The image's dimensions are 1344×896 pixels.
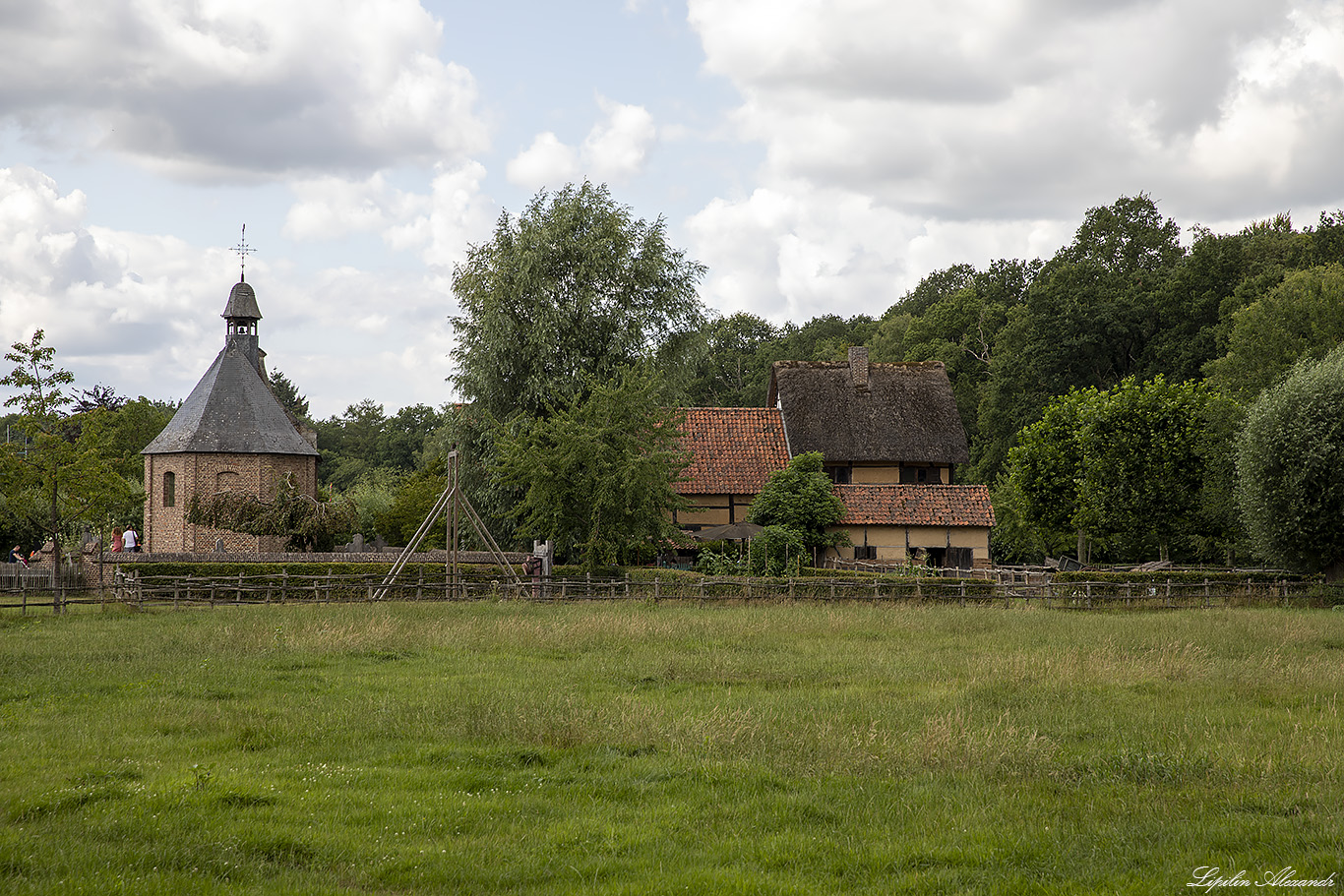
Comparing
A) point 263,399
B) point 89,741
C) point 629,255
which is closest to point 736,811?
point 89,741

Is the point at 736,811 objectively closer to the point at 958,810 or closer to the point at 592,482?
the point at 958,810

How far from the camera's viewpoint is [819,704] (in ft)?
38.9

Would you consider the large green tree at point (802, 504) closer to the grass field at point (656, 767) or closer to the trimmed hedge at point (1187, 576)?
the trimmed hedge at point (1187, 576)

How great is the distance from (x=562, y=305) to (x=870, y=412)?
13514mm

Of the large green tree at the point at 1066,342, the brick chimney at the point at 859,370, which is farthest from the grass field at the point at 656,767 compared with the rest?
the large green tree at the point at 1066,342

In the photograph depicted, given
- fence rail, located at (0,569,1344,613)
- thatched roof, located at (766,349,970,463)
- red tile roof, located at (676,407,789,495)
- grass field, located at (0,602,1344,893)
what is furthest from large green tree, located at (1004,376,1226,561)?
grass field, located at (0,602,1344,893)

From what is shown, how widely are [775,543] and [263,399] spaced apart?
71.5 feet

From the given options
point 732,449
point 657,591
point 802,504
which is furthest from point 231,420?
point 802,504

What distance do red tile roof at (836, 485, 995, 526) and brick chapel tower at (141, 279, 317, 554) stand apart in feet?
66.2

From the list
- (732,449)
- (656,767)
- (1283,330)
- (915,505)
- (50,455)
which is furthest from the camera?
(1283,330)

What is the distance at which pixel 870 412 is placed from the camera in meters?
40.5

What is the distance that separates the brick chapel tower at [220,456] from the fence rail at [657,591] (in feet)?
35.5

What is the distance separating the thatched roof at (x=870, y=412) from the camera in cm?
3916

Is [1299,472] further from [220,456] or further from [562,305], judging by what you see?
[220,456]
